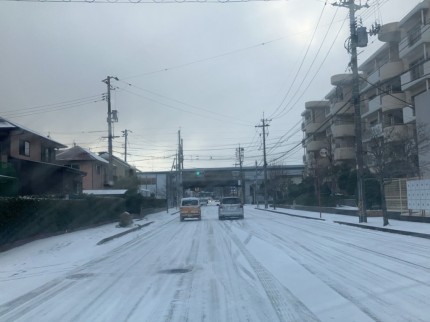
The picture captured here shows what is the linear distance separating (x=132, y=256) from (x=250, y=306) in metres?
8.73

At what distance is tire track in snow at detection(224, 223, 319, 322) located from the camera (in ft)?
25.3

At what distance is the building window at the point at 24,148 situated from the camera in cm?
3931

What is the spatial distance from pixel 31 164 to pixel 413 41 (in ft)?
105

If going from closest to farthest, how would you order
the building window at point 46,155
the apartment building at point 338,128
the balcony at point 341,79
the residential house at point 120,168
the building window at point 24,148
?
the building window at point 24,148
the building window at point 46,155
the balcony at point 341,79
the apartment building at point 338,128
the residential house at point 120,168

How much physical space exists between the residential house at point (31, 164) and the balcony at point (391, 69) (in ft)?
97.1

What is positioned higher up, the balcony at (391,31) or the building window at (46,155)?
the balcony at (391,31)

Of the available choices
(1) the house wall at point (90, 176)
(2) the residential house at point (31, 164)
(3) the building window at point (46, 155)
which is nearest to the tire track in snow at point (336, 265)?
(2) the residential house at point (31, 164)

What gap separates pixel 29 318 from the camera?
26.7ft

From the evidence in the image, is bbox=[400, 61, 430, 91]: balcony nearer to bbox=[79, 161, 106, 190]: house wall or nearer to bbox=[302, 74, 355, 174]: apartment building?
bbox=[302, 74, 355, 174]: apartment building

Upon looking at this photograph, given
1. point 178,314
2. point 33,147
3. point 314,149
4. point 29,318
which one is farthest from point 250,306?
point 314,149

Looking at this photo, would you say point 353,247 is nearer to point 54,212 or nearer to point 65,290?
point 65,290

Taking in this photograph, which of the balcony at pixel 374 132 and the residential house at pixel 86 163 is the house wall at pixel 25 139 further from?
the balcony at pixel 374 132

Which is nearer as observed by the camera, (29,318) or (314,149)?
(29,318)

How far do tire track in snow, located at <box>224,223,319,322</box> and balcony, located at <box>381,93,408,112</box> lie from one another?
41.1 m
